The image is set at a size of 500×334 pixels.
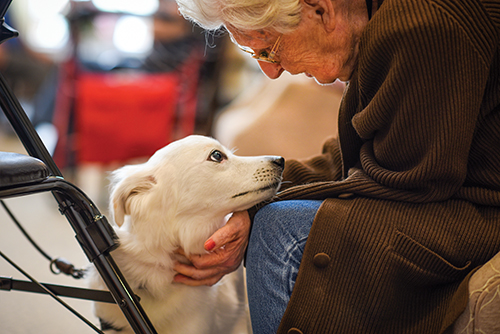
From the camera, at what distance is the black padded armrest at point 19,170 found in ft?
2.12

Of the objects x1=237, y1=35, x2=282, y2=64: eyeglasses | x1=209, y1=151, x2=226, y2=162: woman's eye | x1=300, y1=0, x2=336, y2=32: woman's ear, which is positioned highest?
x1=300, y1=0, x2=336, y2=32: woman's ear

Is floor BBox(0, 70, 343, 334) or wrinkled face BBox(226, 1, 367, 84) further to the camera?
floor BBox(0, 70, 343, 334)

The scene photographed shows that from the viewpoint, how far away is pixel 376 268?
82 centimetres

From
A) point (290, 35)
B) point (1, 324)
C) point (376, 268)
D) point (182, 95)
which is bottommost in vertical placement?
point (1, 324)

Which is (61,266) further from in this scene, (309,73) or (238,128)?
(238,128)

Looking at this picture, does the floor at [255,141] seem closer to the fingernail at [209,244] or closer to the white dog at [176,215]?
the white dog at [176,215]

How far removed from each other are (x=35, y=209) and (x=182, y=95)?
118cm

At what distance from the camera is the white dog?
107 cm

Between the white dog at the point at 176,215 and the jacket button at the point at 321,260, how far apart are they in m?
0.27

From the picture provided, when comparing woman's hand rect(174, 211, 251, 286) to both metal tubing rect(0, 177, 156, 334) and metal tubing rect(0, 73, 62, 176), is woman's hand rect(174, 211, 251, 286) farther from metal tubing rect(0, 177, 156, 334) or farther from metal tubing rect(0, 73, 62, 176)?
metal tubing rect(0, 73, 62, 176)

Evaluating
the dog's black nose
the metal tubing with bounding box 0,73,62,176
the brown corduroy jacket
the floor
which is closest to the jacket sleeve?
the dog's black nose

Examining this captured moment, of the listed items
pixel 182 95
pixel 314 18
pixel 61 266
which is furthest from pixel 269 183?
pixel 182 95

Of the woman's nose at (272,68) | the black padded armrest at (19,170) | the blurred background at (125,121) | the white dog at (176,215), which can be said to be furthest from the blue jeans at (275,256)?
the blurred background at (125,121)

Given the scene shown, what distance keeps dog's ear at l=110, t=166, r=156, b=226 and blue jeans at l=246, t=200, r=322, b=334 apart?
1.04ft
